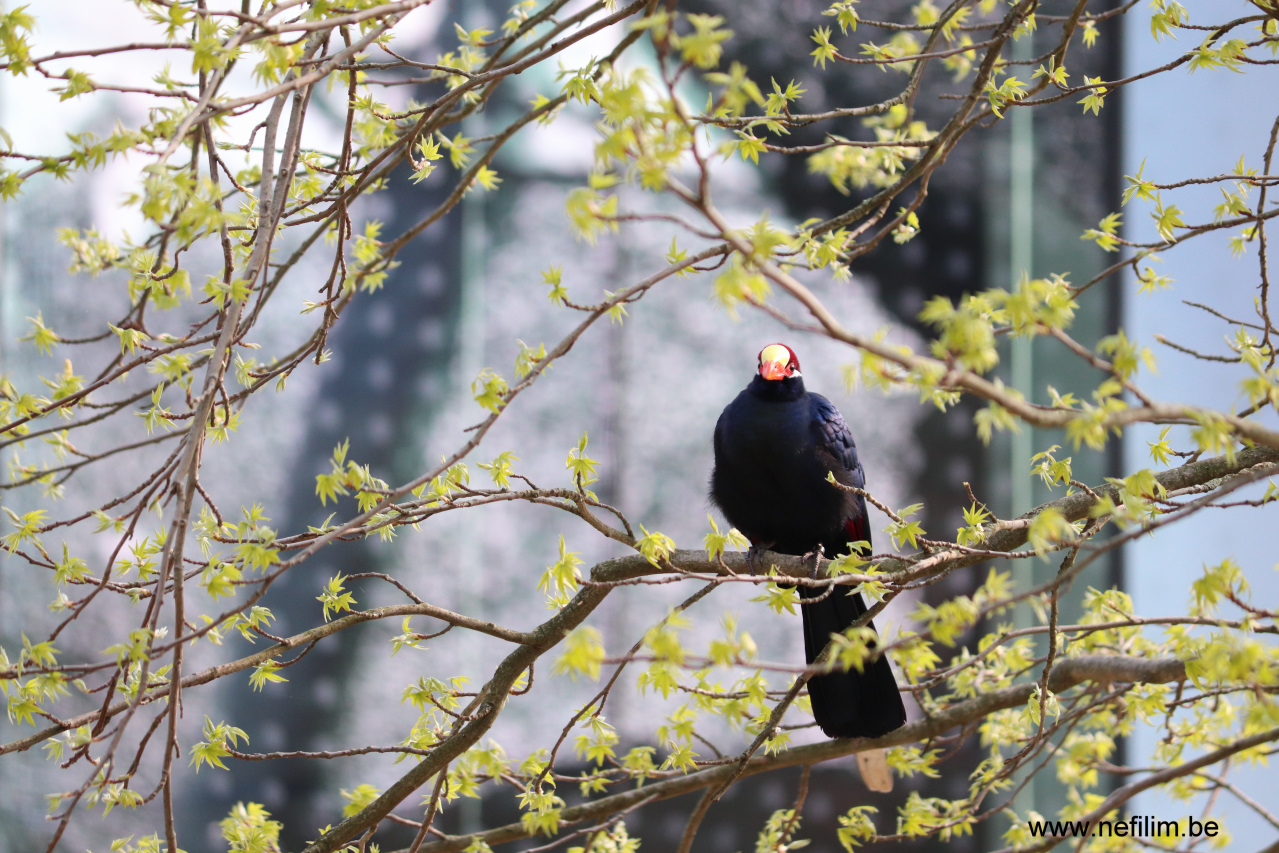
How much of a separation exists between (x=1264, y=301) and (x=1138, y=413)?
753 mm

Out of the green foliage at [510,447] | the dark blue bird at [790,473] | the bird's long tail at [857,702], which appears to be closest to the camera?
the green foliage at [510,447]

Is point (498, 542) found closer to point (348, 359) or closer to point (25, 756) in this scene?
point (348, 359)

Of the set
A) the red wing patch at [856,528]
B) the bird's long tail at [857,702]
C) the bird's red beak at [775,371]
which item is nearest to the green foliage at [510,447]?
the bird's long tail at [857,702]

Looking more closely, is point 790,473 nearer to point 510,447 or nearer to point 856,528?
point 856,528

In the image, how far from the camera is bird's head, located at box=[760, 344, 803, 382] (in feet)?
6.65

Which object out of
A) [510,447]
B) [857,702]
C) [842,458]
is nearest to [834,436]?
[842,458]

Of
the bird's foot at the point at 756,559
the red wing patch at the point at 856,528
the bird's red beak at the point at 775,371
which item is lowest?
the bird's foot at the point at 756,559

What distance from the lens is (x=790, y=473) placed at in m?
2.00

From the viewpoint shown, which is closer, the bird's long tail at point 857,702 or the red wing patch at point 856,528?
the bird's long tail at point 857,702

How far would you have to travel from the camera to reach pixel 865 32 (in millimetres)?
3764

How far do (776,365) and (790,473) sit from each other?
22 cm

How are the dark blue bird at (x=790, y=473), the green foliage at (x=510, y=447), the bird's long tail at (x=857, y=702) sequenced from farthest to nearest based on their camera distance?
the dark blue bird at (x=790, y=473) < the bird's long tail at (x=857, y=702) < the green foliage at (x=510, y=447)

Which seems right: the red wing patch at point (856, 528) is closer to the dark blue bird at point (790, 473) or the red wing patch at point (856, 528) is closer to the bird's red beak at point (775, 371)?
the dark blue bird at point (790, 473)

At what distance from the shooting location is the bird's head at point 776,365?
2.03 meters
